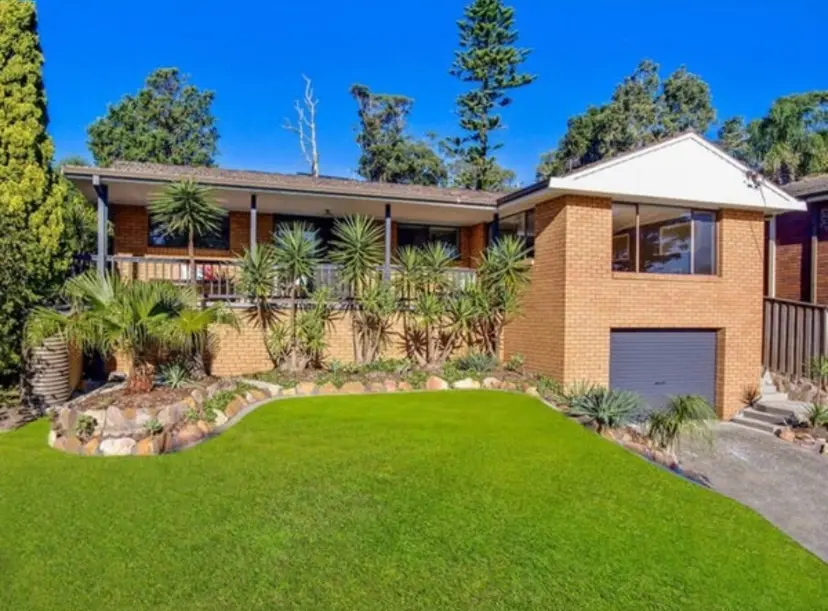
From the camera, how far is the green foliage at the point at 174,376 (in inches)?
362

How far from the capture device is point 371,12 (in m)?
20.5

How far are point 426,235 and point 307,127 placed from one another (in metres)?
18.8

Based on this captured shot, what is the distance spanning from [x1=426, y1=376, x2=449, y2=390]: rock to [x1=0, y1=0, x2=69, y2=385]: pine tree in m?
7.15

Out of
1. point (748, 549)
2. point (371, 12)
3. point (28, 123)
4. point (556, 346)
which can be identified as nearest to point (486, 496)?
point (748, 549)

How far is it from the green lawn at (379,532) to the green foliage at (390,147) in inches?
1111

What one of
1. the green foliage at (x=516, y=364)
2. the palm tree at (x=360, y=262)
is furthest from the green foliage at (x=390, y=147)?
the green foliage at (x=516, y=364)

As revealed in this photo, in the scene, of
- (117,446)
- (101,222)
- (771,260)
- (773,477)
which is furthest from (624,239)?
(101,222)

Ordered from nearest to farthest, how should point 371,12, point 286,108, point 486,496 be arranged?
point 486,496, point 371,12, point 286,108

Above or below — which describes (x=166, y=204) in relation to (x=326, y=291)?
above

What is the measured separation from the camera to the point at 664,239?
12.5 metres

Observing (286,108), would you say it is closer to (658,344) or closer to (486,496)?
(658,344)

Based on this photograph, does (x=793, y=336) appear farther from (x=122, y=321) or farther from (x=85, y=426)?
(x=85, y=426)

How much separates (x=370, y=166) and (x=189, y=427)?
2944 centimetres

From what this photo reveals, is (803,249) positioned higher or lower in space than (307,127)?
lower
